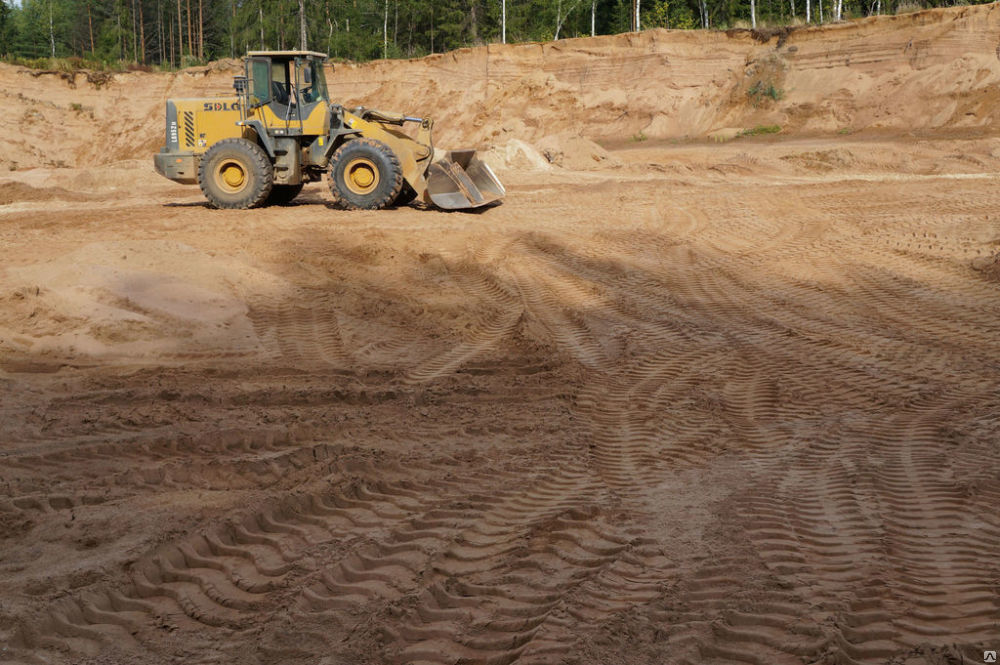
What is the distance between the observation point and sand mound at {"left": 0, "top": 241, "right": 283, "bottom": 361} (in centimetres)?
812

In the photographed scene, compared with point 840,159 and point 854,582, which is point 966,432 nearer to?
point 854,582

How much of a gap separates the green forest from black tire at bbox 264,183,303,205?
65.2ft

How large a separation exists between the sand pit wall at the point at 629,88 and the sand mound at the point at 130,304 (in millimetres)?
19412

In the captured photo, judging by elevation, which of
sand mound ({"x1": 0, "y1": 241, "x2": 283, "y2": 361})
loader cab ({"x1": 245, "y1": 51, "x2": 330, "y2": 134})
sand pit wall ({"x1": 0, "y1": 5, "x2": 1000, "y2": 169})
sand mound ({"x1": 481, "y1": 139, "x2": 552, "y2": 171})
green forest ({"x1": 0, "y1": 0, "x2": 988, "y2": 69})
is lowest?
sand mound ({"x1": 0, "y1": 241, "x2": 283, "y2": 361})

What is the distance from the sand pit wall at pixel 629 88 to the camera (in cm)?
2555

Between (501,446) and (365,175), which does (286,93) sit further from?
(501,446)

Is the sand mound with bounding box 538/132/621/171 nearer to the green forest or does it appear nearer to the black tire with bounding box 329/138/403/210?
the black tire with bounding box 329/138/403/210

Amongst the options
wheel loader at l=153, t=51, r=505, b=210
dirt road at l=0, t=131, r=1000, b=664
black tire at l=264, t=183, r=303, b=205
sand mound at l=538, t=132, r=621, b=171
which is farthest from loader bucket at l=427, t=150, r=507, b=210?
Answer: sand mound at l=538, t=132, r=621, b=171

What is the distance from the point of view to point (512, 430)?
6.21m

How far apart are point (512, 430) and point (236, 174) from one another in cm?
1167

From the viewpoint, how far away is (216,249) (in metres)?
11.6

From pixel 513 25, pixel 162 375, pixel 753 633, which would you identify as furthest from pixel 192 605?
pixel 513 25

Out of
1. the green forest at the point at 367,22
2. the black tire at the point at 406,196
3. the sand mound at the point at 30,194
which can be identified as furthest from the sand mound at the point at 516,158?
the green forest at the point at 367,22

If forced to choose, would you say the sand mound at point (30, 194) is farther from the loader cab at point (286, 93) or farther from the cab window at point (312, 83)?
the cab window at point (312, 83)
